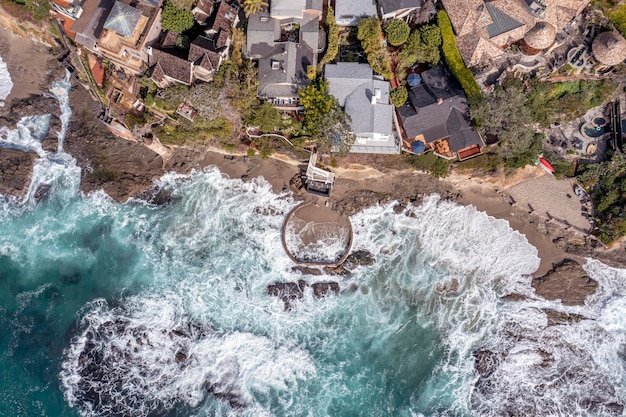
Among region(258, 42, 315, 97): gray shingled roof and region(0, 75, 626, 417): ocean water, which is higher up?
region(258, 42, 315, 97): gray shingled roof

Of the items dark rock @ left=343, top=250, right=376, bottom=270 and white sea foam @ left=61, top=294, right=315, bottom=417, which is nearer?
white sea foam @ left=61, top=294, right=315, bottom=417

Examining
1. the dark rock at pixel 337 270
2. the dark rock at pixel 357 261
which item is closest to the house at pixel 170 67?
the dark rock at pixel 337 270

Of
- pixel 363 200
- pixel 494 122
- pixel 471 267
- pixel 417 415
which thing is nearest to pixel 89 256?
pixel 363 200

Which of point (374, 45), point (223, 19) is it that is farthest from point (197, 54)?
point (374, 45)

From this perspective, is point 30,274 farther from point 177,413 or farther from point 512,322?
point 512,322

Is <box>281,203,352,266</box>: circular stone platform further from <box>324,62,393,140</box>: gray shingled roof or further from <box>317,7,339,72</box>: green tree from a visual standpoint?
<box>317,7,339,72</box>: green tree

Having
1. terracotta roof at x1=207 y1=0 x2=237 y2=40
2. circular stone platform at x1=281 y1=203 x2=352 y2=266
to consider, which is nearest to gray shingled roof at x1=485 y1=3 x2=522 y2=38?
circular stone platform at x1=281 y1=203 x2=352 y2=266

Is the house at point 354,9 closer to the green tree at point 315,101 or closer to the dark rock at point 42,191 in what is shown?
the green tree at point 315,101

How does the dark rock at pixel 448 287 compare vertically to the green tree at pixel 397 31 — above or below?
below
